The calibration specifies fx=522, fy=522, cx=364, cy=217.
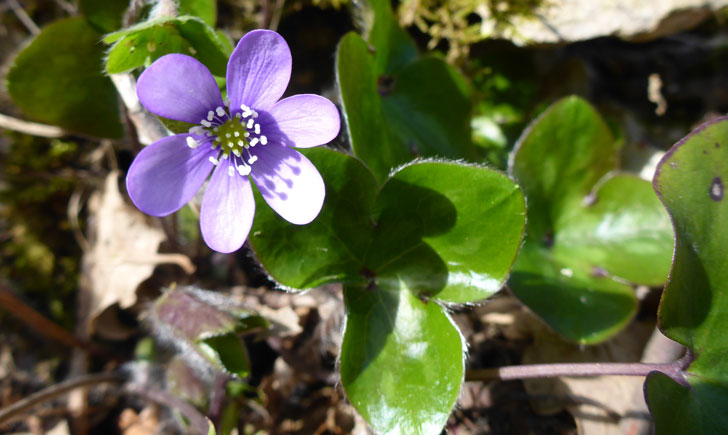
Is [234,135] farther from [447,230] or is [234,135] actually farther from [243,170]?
[447,230]

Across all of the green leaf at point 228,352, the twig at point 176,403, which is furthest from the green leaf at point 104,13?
the twig at point 176,403

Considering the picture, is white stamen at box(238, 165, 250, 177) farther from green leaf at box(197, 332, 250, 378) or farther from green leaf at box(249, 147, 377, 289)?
green leaf at box(197, 332, 250, 378)

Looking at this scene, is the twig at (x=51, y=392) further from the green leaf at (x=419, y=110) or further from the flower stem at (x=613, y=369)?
the flower stem at (x=613, y=369)

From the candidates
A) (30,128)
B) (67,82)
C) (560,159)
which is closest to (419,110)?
(560,159)

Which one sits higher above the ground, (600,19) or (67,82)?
(600,19)

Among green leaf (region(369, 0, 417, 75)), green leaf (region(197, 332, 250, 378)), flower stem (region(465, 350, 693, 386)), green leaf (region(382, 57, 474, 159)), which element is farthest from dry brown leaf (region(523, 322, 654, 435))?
green leaf (region(369, 0, 417, 75))

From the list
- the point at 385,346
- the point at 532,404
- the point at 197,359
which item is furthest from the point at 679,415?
the point at 197,359
